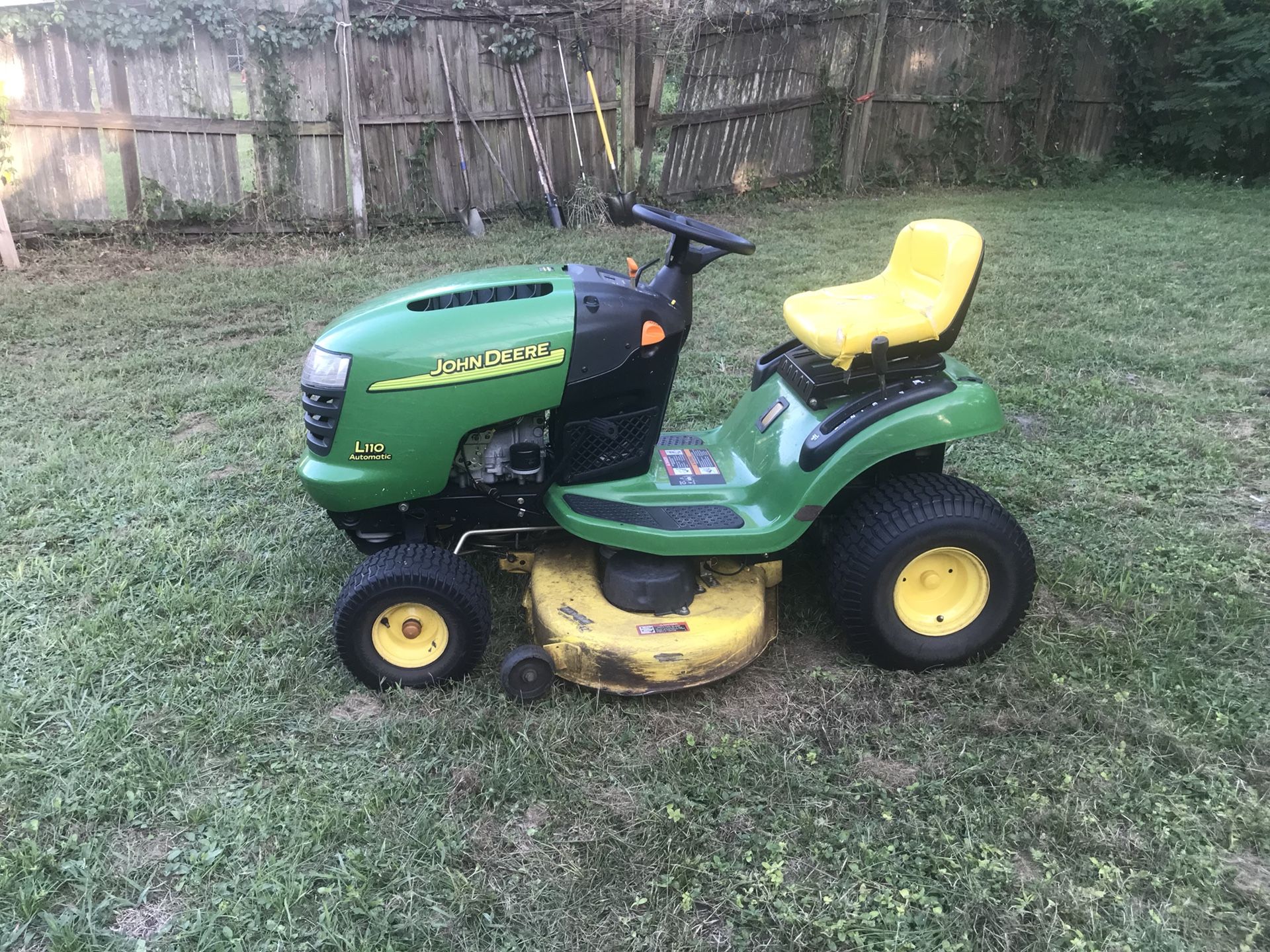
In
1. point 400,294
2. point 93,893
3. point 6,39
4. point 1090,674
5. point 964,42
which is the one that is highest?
point 964,42

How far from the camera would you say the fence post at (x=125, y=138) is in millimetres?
Result: 7430

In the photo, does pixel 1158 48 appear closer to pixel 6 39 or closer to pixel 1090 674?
pixel 1090 674

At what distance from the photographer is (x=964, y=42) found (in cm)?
1052

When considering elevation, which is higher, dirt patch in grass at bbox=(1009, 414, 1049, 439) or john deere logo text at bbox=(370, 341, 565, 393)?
john deere logo text at bbox=(370, 341, 565, 393)

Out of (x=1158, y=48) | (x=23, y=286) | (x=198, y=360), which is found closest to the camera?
(x=198, y=360)

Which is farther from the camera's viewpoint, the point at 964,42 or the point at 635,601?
the point at 964,42

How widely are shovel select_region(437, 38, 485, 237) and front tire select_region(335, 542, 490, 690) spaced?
613 centimetres

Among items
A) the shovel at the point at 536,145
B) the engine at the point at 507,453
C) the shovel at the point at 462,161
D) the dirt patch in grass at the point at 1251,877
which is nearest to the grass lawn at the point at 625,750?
the dirt patch in grass at the point at 1251,877

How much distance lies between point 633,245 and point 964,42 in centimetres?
572

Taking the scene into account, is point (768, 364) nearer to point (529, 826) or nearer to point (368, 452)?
point (368, 452)

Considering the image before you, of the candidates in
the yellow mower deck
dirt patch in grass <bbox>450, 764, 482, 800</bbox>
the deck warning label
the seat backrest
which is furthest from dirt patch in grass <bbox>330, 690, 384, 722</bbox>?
the seat backrest

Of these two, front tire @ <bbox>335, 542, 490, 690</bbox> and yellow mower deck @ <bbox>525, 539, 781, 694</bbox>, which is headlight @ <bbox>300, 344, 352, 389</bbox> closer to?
front tire @ <bbox>335, 542, 490, 690</bbox>

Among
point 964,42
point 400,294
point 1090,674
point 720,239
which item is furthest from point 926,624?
point 964,42

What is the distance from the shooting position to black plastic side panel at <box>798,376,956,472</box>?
2.70m
